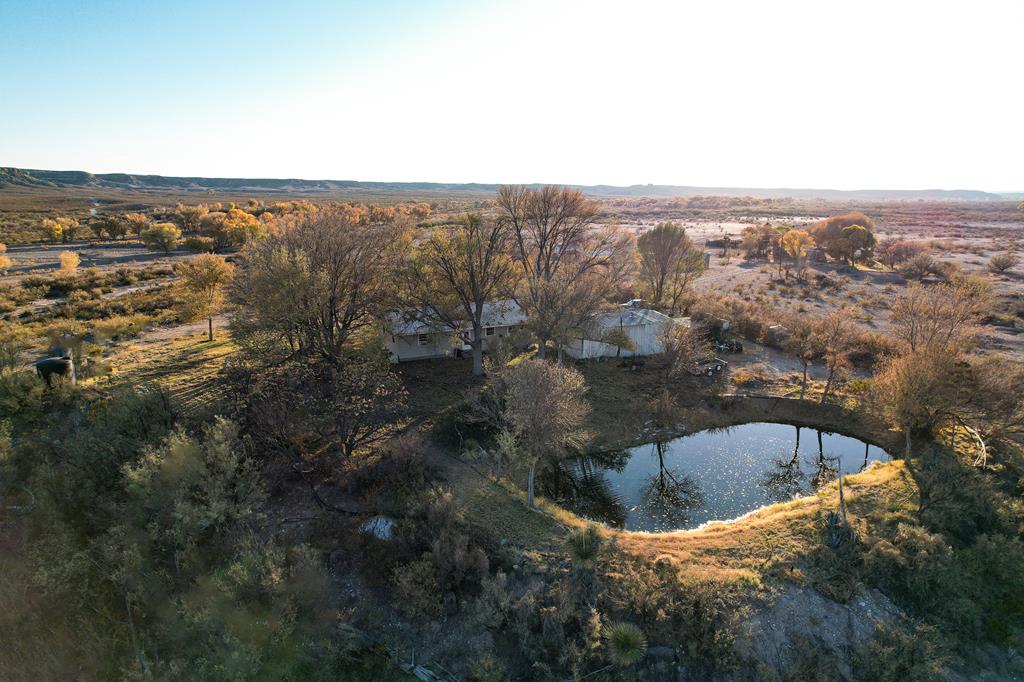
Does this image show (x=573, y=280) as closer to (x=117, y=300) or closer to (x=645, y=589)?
(x=645, y=589)

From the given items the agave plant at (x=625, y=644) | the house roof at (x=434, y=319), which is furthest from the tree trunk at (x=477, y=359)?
the agave plant at (x=625, y=644)

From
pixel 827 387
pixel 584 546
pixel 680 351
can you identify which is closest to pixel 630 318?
pixel 680 351

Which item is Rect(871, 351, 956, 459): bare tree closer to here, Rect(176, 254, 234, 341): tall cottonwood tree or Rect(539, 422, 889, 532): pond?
Rect(539, 422, 889, 532): pond

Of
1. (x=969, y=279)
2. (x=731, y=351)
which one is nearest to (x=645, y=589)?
(x=731, y=351)

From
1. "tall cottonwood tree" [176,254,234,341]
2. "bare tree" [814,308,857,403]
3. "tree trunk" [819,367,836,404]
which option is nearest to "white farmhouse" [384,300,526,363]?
"tall cottonwood tree" [176,254,234,341]

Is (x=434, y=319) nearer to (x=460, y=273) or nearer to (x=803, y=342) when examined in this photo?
(x=460, y=273)

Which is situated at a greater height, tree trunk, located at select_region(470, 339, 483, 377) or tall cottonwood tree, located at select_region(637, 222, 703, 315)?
tall cottonwood tree, located at select_region(637, 222, 703, 315)
